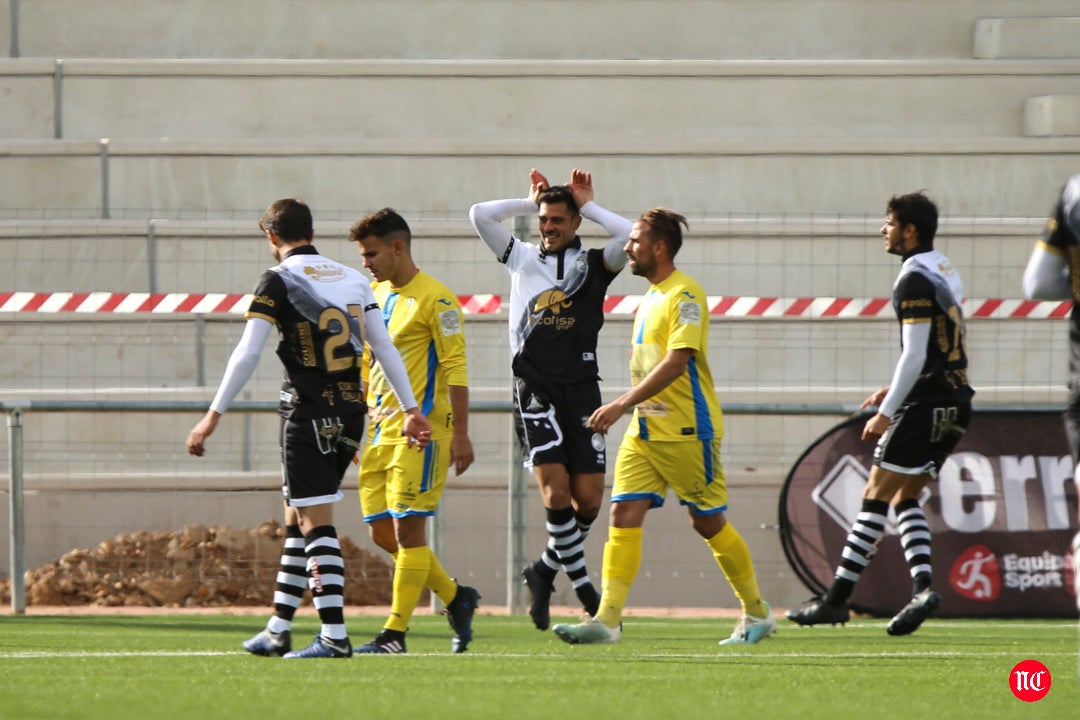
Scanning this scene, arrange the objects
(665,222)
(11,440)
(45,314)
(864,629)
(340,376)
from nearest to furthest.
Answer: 1. (340,376)
2. (665,222)
3. (864,629)
4. (11,440)
5. (45,314)

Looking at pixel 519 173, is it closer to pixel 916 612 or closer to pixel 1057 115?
pixel 1057 115

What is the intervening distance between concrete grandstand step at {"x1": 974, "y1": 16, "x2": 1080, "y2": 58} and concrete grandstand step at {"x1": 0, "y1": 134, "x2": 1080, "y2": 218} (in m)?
1.41

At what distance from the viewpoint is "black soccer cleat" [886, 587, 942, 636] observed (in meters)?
7.95

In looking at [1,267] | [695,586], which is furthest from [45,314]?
[695,586]

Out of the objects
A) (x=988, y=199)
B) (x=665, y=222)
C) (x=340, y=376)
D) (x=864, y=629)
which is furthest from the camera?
(x=988, y=199)

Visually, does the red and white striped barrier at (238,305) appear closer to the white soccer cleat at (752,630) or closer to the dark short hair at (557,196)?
the dark short hair at (557,196)

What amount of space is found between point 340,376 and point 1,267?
7.53m

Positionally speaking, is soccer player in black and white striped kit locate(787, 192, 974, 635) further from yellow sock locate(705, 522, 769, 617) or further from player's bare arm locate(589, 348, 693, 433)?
player's bare arm locate(589, 348, 693, 433)

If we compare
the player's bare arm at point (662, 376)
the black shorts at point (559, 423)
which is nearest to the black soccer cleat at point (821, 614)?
the black shorts at point (559, 423)

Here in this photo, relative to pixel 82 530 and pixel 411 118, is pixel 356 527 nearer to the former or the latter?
pixel 82 530

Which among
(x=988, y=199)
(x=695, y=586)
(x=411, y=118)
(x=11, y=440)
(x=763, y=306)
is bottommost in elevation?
(x=695, y=586)

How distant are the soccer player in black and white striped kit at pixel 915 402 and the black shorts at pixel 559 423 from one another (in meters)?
1.37

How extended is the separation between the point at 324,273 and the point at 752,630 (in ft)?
8.74

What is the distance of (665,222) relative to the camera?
7211 mm
